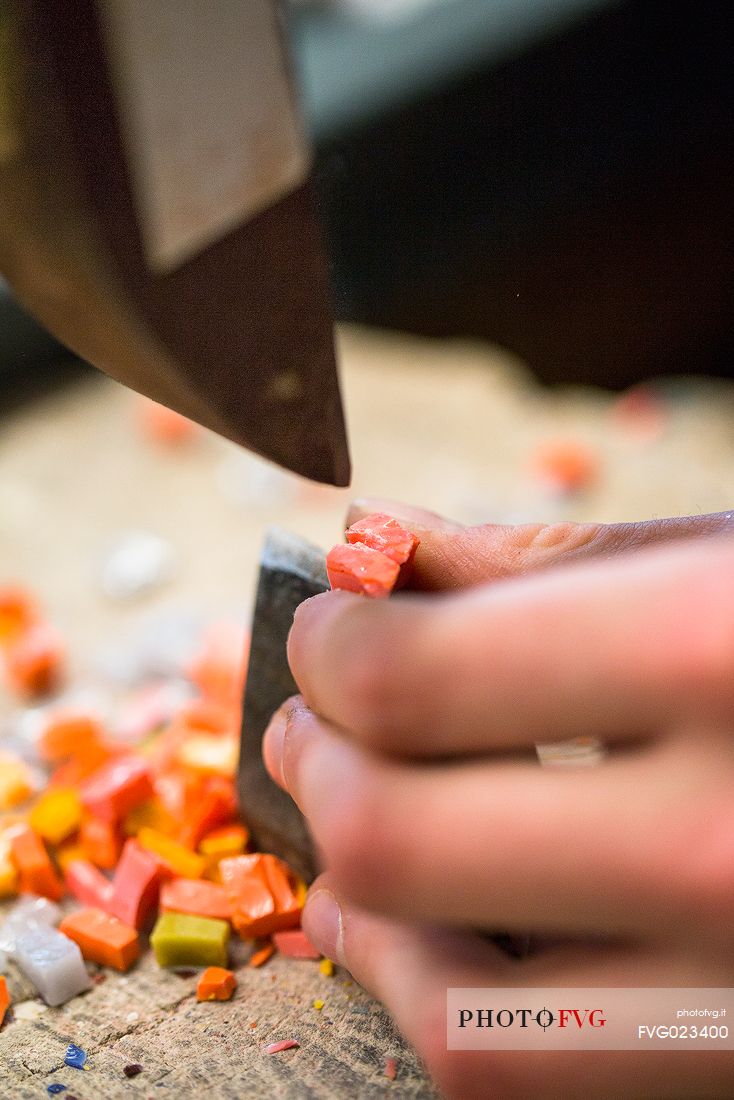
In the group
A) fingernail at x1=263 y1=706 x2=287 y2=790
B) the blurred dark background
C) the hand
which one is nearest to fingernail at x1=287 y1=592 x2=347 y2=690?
the hand

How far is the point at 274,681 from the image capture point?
2.24 feet

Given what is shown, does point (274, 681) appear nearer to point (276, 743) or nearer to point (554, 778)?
point (276, 743)

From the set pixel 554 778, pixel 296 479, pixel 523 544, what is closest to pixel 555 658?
pixel 554 778

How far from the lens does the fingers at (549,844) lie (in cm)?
39

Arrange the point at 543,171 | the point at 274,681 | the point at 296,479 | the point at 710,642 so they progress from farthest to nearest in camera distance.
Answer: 1. the point at 543,171
2. the point at 296,479
3. the point at 274,681
4. the point at 710,642

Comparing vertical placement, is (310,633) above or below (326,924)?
above

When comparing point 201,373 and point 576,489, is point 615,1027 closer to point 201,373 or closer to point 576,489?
point 201,373

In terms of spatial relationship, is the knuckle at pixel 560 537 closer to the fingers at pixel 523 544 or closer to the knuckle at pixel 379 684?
the fingers at pixel 523 544

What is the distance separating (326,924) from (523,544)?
22 centimetres

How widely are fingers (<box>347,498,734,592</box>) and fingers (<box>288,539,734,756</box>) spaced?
11cm

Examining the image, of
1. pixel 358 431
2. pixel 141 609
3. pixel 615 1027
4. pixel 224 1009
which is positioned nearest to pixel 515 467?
pixel 358 431

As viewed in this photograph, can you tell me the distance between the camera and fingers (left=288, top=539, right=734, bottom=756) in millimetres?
386

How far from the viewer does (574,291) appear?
7.00ft

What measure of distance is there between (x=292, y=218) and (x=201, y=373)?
0.09m
